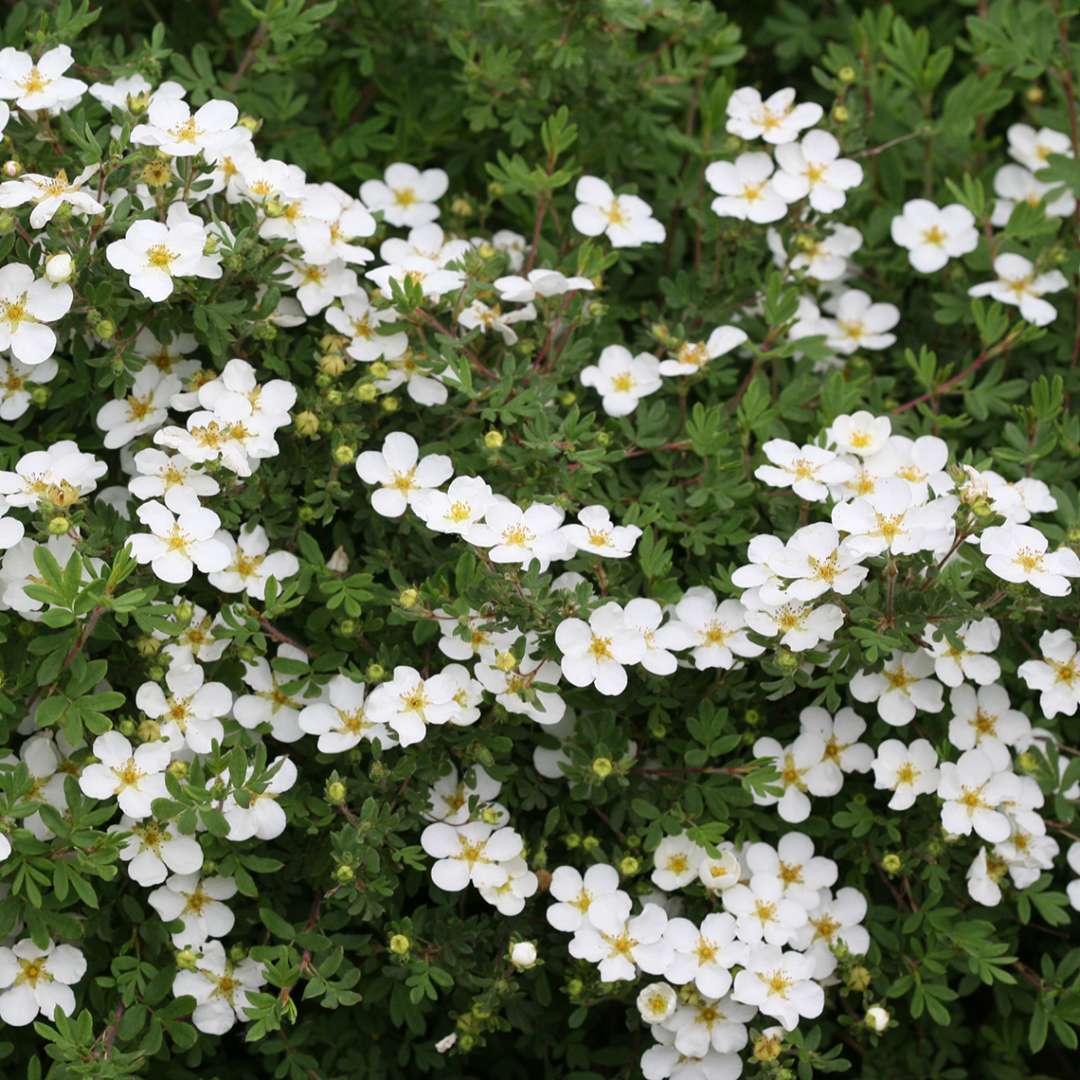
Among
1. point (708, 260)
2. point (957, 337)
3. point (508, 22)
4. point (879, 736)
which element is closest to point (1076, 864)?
point (879, 736)

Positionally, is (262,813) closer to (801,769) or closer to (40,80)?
(801,769)

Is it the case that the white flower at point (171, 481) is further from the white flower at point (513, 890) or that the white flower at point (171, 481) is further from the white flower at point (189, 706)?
the white flower at point (513, 890)

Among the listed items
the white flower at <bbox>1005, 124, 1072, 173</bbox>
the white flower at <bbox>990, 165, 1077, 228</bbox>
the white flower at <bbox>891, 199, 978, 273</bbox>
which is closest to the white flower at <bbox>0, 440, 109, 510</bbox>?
the white flower at <bbox>891, 199, 978, 273</bbox>

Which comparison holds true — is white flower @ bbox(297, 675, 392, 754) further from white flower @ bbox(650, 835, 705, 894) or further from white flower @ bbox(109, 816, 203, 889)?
white flower @ bbox(650, 835, 705, 894)

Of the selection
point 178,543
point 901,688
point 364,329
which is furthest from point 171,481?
point 901,688

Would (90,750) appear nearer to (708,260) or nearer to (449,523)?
(449,523)

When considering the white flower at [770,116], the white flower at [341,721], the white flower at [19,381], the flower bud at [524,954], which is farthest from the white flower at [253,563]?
the white flower at [770,116]

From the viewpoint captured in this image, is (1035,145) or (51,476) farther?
(1035,145)
